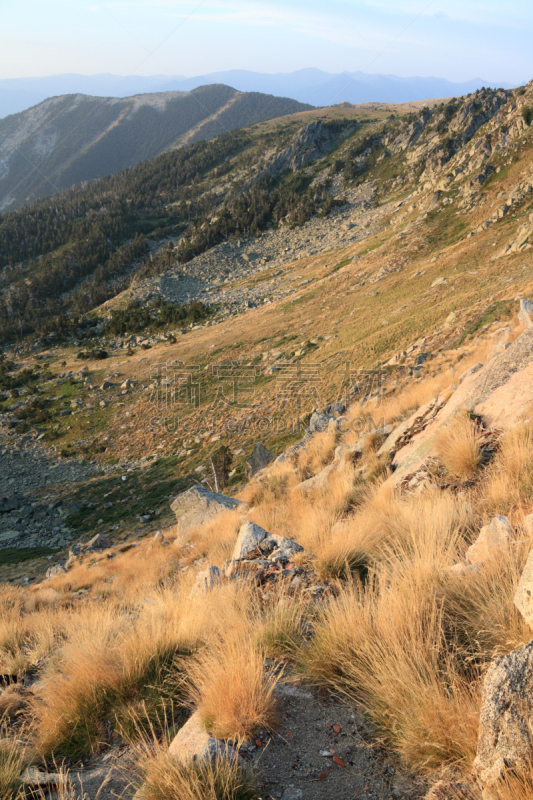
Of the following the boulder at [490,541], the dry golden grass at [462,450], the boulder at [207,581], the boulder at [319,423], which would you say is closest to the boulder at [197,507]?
the boulder at [319,423]

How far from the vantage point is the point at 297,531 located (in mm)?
6160

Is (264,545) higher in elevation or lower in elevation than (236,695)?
lower

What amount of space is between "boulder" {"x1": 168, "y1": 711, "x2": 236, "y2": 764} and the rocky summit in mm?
13

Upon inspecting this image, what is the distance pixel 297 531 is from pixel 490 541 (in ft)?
11.3

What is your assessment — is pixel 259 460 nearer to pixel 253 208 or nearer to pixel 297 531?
pixel 297 531

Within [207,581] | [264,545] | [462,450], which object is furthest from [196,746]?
[462,450]

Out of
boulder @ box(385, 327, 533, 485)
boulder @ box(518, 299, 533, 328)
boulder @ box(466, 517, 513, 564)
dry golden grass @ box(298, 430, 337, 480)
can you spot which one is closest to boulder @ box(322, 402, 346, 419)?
dry golden grass @ box(298, 430, 337, 480)

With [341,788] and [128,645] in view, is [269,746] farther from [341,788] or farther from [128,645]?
[128,645]

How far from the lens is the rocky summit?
2.19 meters

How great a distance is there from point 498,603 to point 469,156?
147 feet

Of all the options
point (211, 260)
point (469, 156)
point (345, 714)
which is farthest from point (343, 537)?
point (211, 260)

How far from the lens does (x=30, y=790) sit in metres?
2.44

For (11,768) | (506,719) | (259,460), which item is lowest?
(259,460)

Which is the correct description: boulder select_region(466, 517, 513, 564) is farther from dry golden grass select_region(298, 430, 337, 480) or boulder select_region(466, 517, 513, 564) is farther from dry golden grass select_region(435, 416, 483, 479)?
dry golden grass select_region(298, 430, 337, 480)
